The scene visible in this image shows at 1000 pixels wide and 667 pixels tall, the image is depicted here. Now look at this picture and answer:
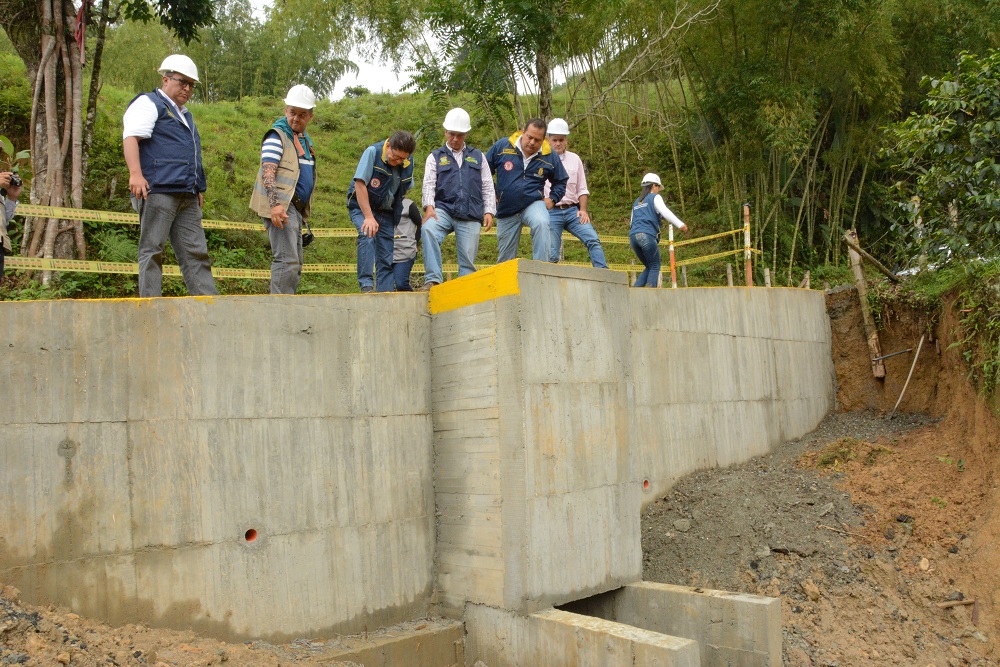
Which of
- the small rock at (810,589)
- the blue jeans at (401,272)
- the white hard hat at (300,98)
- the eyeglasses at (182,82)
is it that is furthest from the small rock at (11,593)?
the small rock at (810,589)

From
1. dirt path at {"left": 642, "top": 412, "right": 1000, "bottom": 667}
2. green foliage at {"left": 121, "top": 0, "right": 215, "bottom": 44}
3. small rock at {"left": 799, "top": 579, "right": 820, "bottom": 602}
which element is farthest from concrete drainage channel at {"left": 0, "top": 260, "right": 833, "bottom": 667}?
green foliage at {"left": 121, "top": 0, "right": 215, "bottom": 44}

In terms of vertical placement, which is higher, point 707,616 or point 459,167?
point 459,167

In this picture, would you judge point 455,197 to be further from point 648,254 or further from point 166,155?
point 648,254

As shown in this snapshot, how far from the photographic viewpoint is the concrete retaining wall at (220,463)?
14.8 feet

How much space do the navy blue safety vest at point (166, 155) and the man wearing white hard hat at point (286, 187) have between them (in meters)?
0.56

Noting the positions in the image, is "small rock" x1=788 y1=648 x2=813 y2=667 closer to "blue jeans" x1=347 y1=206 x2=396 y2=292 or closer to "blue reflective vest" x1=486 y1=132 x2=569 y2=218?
"blue reflective vest" x1=486 y1=132 x2=569 y2=218

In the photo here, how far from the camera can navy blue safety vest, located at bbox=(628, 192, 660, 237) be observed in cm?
891

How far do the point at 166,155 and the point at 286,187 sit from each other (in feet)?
2.90

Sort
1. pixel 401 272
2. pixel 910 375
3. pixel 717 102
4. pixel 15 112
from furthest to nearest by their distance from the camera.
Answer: pixel 717 102
pixel 15 112
pixel 910 375
pixel 401 272

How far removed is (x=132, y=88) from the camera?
65.5 ft

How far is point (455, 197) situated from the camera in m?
6.55

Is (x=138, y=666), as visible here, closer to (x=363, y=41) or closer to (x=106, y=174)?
(x=106, y=174)

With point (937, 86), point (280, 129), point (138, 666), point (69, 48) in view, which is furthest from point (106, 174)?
point (937, 86)

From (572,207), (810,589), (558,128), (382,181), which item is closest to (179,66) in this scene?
(382,181)
